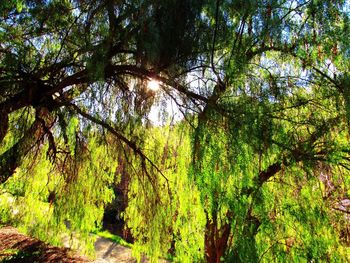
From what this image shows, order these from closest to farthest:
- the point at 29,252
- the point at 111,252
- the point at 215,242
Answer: the point at 215,242 < the point at 29,252 < the point at 111,252

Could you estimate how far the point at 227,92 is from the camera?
1.96 meters

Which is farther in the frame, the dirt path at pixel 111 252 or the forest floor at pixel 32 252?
the dirt path at pixel 111 252

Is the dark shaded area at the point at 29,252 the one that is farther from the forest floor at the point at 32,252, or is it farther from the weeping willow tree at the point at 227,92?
the weeping willow tree at the point at 227,92

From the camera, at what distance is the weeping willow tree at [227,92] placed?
6.04ft

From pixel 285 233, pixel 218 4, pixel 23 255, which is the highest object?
pixel 218 4

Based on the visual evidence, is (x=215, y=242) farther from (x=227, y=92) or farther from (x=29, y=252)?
(x=29, y=252)

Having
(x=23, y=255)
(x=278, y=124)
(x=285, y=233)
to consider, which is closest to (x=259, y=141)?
(x=278, y=124)

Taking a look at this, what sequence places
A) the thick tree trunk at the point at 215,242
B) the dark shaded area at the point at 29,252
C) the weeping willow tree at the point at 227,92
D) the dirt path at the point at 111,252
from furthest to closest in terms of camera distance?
the dirt path at the point at 111,252 → the dark shaded area at the point at 29,252 → the thick tree trunk at the point at 215,242 → the weeping willow tree at the point at 227,92

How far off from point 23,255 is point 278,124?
466 cm

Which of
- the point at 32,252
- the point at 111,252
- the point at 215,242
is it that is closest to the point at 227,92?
the point at 215,242


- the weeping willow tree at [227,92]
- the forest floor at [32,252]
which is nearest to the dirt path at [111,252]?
the forest floor at [32,252]

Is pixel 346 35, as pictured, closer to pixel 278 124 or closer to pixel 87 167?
pixel 278 124

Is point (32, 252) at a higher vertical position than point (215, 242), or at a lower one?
lower

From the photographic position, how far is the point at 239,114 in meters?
1.85
